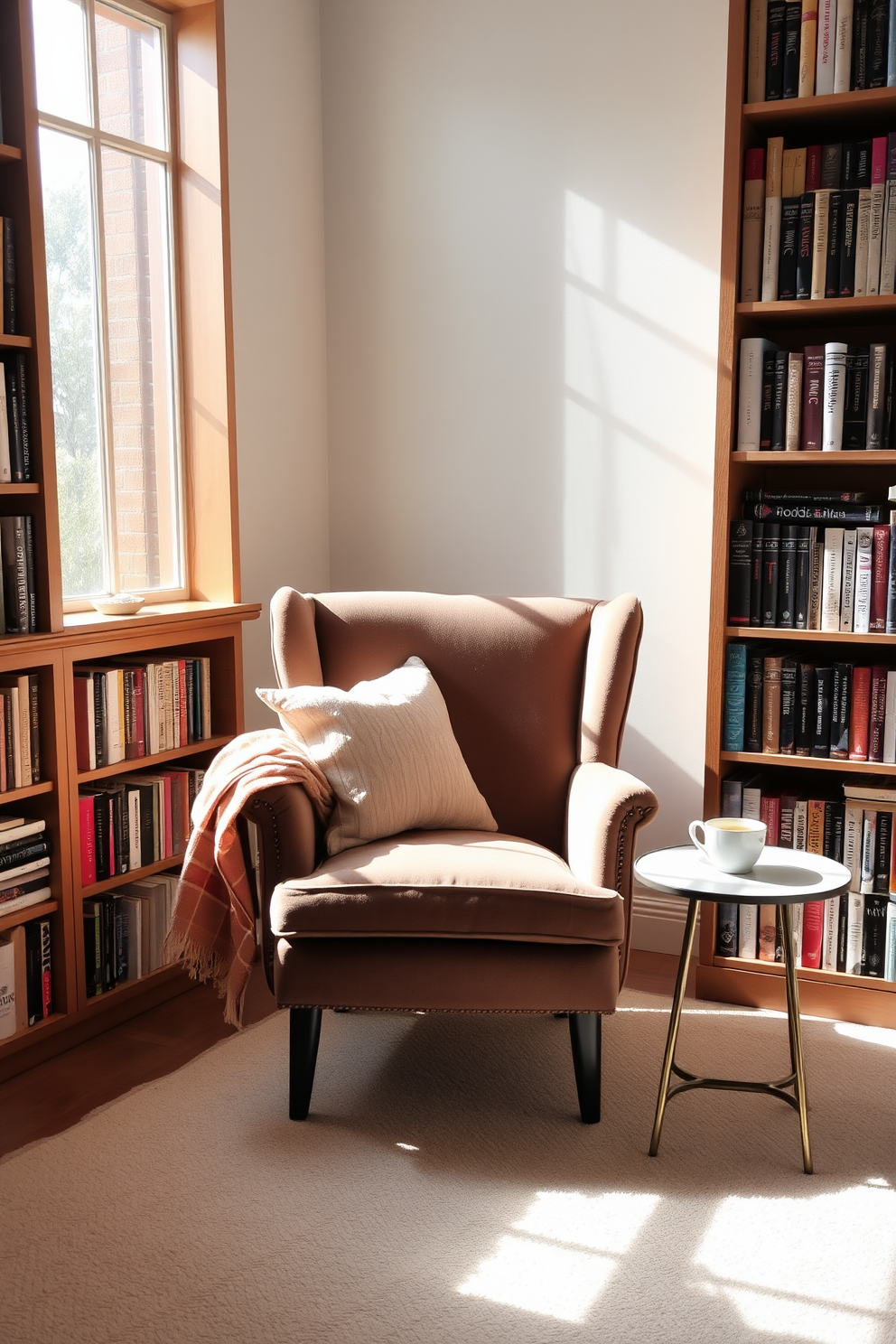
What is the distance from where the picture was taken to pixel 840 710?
8.91 feet

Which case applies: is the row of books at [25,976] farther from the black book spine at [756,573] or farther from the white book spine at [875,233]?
the white book spine at [875,233]

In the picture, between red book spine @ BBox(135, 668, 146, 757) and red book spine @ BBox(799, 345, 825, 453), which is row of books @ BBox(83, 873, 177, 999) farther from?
red book spine @ BBox(799, 345, 825, 453)

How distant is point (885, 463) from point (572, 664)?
0.88 meters

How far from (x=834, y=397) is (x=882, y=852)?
1017 mm

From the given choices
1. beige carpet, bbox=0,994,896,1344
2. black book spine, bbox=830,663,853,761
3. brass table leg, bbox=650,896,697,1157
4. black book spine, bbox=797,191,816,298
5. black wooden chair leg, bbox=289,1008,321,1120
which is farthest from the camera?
black book spine, bbox=830,663,853,761

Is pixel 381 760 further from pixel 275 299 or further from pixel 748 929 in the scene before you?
pixel 275 299

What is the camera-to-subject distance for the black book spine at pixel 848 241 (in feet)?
8.39

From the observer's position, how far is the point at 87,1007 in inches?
103

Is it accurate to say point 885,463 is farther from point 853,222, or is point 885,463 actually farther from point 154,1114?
point 154,1114

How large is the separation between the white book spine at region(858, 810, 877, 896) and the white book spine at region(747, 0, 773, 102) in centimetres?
159

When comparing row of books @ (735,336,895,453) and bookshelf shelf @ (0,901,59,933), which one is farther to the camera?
row of books @ (735,336,895,453)

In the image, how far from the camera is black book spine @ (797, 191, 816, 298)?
2600 millimetres

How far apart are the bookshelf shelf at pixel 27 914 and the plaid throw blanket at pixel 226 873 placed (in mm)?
312

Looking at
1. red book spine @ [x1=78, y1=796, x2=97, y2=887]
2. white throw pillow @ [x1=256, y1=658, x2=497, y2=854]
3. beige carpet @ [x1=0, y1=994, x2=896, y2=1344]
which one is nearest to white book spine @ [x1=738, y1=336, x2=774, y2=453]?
white throw pillow @ [x1=256, y1=658, x2=497, y2=854]
